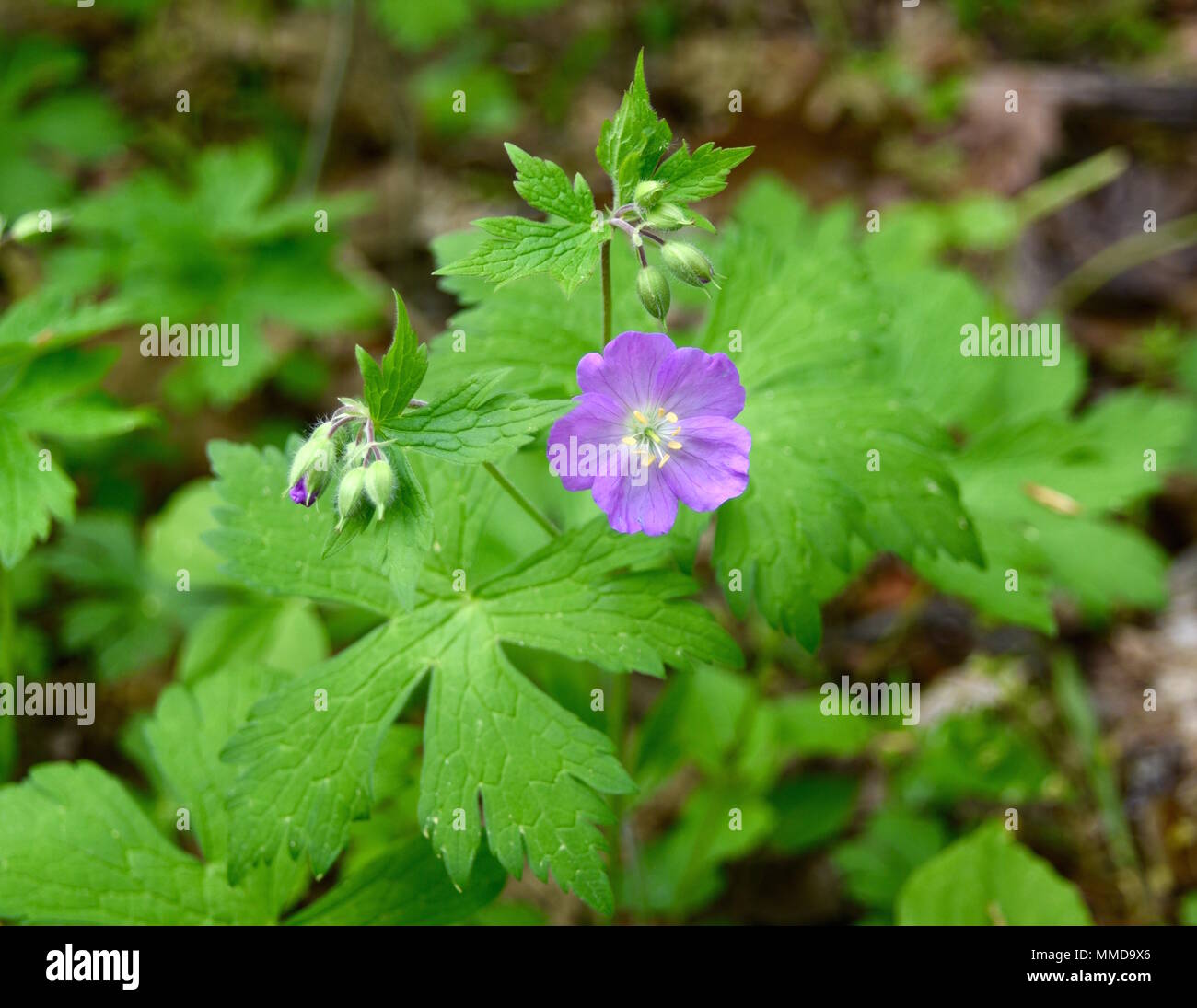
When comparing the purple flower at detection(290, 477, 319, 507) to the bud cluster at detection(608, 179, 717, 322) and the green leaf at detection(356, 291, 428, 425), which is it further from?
the bud cluster at detection(608, 179, 717, 322)

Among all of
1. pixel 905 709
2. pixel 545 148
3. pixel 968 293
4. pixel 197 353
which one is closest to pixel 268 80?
pixel 545 148

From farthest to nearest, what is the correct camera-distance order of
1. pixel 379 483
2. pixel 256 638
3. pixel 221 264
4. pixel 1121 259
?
1. pixel 1121 259
2. pixel 221 264
3. pixel 256 638
4. pixel 379 483

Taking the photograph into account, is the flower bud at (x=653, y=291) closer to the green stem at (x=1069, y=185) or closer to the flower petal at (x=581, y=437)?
the flower petal at (x=581, y=437)

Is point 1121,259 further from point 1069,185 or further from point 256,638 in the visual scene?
point 256,638

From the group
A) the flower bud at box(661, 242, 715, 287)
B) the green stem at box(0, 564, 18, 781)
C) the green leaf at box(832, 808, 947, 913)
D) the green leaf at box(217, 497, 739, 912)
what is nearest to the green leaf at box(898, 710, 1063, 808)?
the green leaf at box(832, 808, 947, 913)

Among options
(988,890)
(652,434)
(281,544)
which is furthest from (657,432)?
(988,890)
